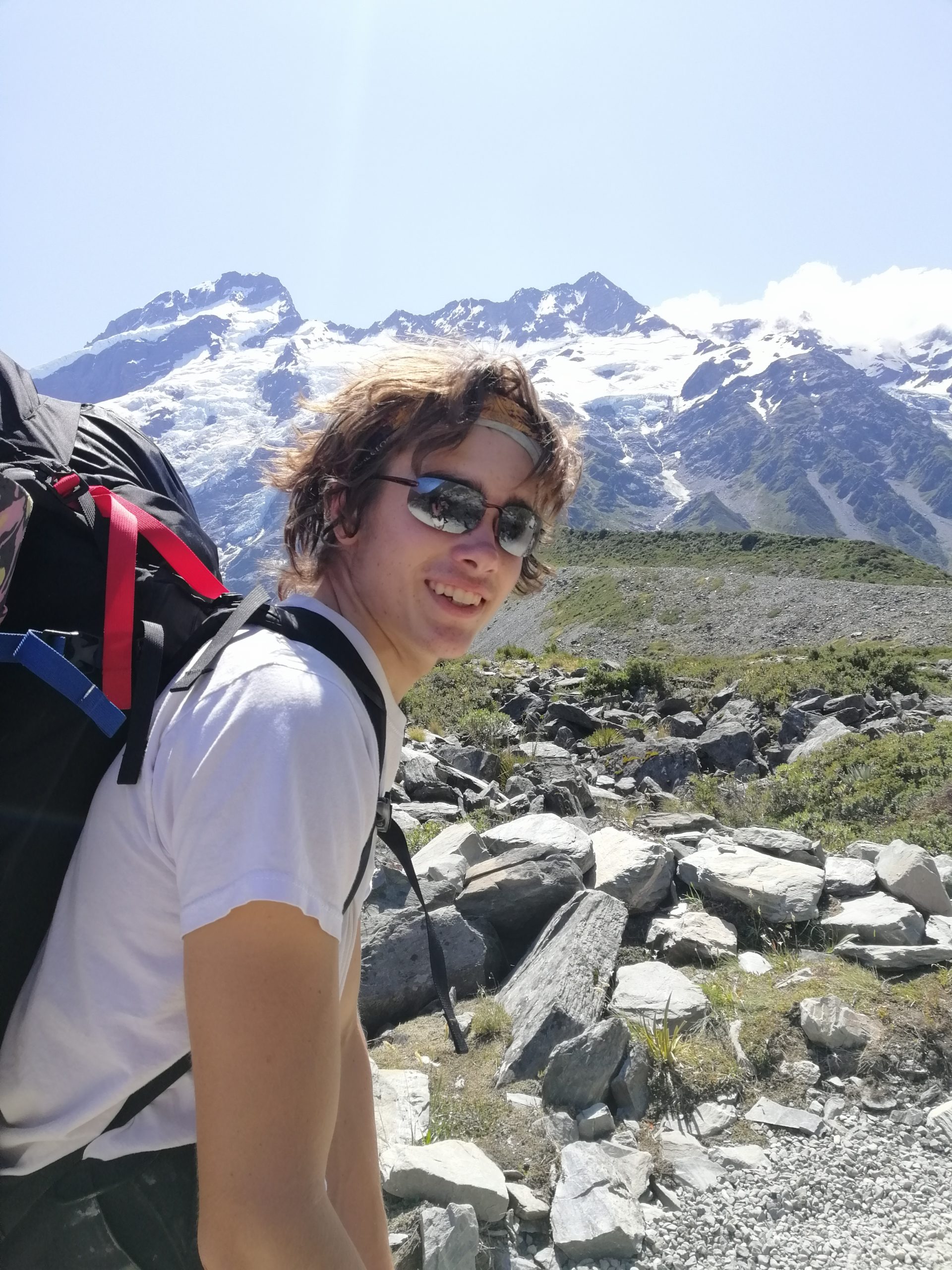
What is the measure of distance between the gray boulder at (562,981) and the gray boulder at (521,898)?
0.75 ft

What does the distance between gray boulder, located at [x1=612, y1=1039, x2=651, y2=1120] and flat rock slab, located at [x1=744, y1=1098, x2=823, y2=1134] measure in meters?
0.45

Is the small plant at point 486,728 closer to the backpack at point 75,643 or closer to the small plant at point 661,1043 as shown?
the small plant at point 661,1043

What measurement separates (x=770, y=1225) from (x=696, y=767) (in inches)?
355

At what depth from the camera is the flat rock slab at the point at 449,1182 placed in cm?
301

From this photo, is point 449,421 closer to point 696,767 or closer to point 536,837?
point 536,837

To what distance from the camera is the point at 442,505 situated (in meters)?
1.75

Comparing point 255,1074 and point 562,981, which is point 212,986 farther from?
point 562,981

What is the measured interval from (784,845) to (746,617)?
37861 mm

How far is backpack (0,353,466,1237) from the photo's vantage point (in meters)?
1.16

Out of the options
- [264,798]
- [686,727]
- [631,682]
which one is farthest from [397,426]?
[631,682]

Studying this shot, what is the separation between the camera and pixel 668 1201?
3.25 meters

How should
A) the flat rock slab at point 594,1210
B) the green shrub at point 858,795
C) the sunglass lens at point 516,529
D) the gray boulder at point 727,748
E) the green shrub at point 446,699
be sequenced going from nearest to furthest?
1. the sunglass lens at point 516,529
2. the flat rock slab at point 594,1210
3. the green shrub at point 858,795
4. the gray boulder at point 727,748
5. the green shrub at point 446,699

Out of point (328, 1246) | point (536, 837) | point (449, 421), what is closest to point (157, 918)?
point (328, 1246)

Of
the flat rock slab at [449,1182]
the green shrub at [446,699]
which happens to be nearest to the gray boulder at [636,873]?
the flat rock slab at [449,1182]
